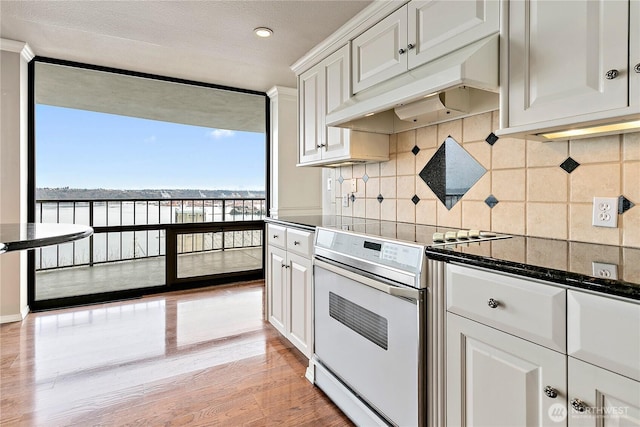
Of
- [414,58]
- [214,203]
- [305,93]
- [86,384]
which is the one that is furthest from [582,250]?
[214,203]

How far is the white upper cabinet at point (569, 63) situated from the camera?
3.46 ft

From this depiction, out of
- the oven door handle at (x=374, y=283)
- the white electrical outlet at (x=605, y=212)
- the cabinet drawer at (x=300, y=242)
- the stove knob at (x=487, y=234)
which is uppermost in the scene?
the white electrical outlet at (x=605, y=212)

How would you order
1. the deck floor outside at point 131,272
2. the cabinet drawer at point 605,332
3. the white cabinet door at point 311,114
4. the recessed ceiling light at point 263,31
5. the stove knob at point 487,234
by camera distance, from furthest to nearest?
the deck floor outside at point 131,272, the white cabinet door at point 311,114, the recessed ceiling light at point 263,31, the stove knob at point 487,234, the cabinet drawer at point 605,332

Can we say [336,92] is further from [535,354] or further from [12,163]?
[12,163]

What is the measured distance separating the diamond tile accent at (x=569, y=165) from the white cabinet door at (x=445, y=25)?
2.04 feet

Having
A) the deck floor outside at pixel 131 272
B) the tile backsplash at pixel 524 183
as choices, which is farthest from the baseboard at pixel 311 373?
the deck floor outside at pixel 131 272

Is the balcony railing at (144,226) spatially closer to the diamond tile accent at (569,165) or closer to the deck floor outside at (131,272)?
the deck floor outside at (131,272)

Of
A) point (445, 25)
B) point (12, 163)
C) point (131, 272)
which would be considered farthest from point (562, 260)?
point (131, 272)

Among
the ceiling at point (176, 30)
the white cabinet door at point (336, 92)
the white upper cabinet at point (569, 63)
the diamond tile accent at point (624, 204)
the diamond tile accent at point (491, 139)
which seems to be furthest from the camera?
the white cabinet door at point (336, 92)

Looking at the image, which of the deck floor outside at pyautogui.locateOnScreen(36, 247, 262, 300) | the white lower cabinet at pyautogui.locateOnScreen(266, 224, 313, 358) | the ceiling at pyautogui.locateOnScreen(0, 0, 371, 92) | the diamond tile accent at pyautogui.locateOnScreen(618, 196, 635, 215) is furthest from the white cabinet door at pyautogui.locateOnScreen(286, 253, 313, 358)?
the deck floor outside at pyautogui.locateOnScreen(36, 247, 262, 300)

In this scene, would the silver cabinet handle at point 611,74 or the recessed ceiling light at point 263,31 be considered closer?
the silver cabinet handle at point 611,74

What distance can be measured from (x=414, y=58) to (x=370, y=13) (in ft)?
1.82

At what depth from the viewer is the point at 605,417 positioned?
0.85 metres

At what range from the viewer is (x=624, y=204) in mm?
1325
